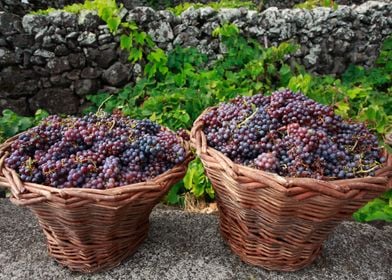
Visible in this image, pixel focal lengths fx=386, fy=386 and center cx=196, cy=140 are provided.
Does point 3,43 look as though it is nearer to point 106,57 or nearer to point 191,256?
point 106,57

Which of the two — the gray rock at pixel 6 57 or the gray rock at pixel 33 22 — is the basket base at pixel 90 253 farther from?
the gray rock at pixel 33 22

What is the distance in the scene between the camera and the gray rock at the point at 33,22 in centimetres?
374

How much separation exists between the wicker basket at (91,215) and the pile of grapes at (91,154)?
6 centimetres

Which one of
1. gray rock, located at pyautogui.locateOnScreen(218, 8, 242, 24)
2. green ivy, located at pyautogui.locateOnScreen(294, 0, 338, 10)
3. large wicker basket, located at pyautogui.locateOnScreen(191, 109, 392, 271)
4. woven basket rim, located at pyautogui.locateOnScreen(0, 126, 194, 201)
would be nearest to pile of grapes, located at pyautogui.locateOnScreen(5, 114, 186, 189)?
woven basket rim, located at pyautogui.locateOnScreen(0, 126, 194, 201)

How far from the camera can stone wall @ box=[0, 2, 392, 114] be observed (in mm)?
3785

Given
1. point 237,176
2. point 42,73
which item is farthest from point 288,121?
point 42,73

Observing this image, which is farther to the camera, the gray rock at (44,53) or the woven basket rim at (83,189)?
the gray rock at (44,53)

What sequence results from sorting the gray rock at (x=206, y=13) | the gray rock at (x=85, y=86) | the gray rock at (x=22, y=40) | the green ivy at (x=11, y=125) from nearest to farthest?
the green ivy at (x=11, y=125) → the gray rock at (x=22, y=40) → the gray rock at (x=85, y=86) → the gray rock at (x=206, y=13)

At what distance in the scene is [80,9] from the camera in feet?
13.2

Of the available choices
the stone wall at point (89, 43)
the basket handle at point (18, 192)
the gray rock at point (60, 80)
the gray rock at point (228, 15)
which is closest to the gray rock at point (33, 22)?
the stone wall at point (89, 43)

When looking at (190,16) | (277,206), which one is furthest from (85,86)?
(277,206)

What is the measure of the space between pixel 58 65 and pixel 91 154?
9.04 feet

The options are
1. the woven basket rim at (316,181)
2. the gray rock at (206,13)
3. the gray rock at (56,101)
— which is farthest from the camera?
the gray rock at (206,13)

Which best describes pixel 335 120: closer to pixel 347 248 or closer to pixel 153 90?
pixel 347 248
